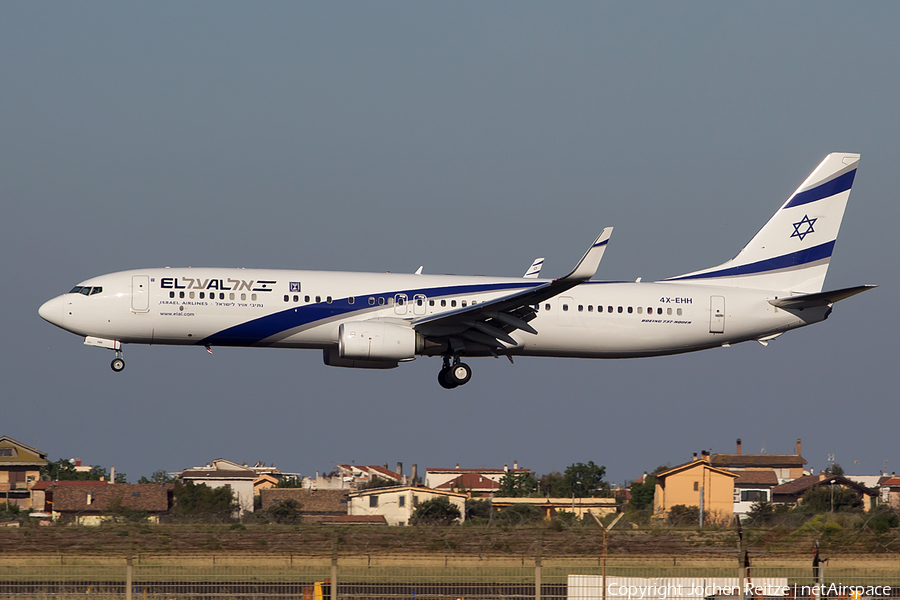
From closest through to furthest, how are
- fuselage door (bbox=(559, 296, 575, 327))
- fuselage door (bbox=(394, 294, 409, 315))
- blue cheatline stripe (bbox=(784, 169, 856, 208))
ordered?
fuselage door (bbox=(394, 294, 409, 315)), fuselage door (bbox=(559, 296, 575, 327)), blue cheatline stripe (bbox=(784, 169, 856, 208))

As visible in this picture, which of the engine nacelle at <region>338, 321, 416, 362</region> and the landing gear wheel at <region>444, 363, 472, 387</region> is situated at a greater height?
the engine nacelle at <region>338, 321, 416, 362</region>

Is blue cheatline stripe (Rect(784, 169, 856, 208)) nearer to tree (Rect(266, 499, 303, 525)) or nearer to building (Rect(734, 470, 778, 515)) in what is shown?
building (Rect(734, 470, 778, 515))

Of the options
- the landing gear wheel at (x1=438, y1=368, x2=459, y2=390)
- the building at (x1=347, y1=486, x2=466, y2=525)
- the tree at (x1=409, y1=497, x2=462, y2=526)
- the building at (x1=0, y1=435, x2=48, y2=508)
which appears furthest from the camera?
the building at (x1=0, y1=435, x2=48, y2=508)

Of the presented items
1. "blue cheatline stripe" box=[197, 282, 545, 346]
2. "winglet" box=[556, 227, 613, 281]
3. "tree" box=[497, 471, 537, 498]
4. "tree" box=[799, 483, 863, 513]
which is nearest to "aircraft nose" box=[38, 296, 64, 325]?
"blue cheatline stripe" box=[197, 282, 545, 346]

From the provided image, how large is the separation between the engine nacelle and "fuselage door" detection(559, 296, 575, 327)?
535 cm

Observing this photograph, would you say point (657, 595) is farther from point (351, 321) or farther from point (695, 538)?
point (351, 321)

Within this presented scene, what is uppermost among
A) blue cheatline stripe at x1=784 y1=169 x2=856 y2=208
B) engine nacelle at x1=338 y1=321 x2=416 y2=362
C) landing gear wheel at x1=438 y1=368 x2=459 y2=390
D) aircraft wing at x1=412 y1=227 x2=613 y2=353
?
blue cheatline stripe at x1=784 y1=169 x2=856 y2=208

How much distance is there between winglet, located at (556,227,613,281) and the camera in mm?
30266

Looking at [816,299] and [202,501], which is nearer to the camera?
[202,501]

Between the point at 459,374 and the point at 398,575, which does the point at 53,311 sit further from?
the point at 398,575

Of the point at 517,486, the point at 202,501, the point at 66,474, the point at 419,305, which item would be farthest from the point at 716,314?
the point at 66,474

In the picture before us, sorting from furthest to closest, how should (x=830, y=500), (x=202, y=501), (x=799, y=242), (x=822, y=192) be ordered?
(x=822, y=192) < (x=799, y=242) < (x=830, y=500) < (x=202, y=501)

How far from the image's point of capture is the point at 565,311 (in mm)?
35969

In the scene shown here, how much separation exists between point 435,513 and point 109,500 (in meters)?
11.0
